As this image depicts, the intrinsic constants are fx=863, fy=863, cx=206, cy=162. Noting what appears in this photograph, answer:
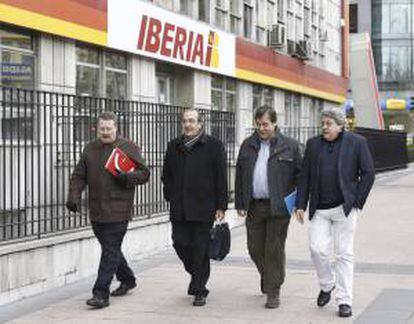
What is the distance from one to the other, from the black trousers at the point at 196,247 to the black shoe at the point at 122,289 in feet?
2.31

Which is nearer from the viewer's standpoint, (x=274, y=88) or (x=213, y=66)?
(x=213, y=66)

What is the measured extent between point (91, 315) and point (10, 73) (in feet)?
26.7

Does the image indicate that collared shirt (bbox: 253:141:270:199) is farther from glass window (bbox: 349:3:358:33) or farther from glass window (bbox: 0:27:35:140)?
glass window (bbox: 349:3:358:33)

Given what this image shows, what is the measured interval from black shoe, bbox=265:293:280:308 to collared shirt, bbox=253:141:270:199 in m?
0.93

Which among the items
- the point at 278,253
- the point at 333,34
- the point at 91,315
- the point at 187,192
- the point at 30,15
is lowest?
the point at 91,315

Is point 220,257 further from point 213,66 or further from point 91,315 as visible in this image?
point 213,66

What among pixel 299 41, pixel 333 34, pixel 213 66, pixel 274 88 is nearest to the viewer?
pixel 213 66

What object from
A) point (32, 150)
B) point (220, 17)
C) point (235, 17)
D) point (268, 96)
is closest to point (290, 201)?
point (32, 150)

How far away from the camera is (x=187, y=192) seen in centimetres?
818

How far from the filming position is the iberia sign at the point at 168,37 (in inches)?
734

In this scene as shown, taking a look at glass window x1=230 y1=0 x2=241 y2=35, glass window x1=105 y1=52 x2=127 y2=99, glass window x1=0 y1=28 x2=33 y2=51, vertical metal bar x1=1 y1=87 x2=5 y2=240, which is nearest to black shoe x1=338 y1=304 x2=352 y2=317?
vertical metal bar x1=1 y1=87 x2=5 y2=240

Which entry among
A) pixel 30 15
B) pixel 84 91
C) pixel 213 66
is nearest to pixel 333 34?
pixel 213 66

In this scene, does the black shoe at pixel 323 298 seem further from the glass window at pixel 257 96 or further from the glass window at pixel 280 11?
the glass window at pixel 280 11

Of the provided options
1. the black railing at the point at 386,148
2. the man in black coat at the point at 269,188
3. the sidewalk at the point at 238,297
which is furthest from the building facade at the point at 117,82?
the black railing at the point at 386,148
